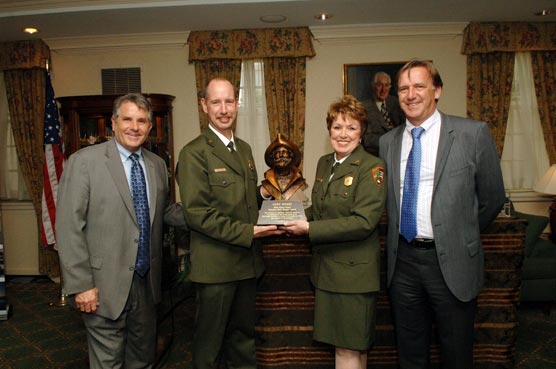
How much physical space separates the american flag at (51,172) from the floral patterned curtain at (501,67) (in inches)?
195

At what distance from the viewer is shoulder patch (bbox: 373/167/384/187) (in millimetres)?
2211

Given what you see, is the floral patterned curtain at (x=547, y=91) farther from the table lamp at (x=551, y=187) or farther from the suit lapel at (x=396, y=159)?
the suit lapel at (x=396, y=159)

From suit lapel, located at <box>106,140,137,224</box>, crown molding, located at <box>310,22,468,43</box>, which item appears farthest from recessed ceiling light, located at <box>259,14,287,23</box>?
suit lapel, located at <box>106,140,137,224</box>

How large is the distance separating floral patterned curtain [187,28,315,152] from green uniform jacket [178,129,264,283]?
3070 mm

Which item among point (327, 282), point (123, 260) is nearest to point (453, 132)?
point (327, 282)

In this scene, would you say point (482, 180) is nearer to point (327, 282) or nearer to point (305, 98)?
point (327, 282)

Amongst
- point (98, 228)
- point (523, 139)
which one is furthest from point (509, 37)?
point (98, 228)

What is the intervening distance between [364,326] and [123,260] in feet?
4.28

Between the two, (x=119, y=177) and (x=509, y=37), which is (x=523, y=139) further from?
(x=119, y=177)

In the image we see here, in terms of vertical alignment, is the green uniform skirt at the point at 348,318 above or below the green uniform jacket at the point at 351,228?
below

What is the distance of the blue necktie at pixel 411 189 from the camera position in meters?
2.17

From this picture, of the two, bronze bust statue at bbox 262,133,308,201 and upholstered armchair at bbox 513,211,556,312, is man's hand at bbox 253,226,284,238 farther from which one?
upholstered armchair at bbox 513,211,556,312

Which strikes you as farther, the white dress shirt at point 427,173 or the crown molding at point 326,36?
the crown molding at point 326,36

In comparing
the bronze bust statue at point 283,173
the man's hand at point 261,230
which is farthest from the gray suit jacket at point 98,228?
the bronze bust statue at point 283,173
